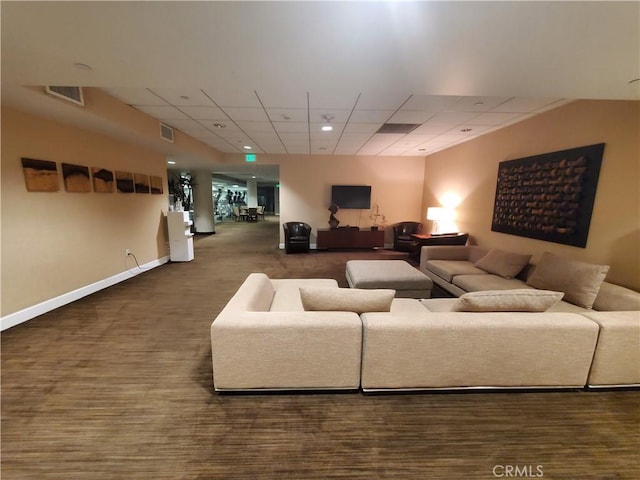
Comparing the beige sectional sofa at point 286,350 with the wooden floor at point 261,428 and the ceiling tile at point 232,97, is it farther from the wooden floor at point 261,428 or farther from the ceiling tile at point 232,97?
the ceiling tile at point 232,97

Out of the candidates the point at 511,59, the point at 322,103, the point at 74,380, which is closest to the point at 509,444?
the point at 511,59

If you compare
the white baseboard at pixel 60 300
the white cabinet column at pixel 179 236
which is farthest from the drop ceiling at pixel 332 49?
the white cabinet column at pixel 179 236

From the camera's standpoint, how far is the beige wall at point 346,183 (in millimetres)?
6746

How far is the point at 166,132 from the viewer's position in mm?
4141

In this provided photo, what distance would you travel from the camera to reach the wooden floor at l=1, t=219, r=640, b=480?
131 cm

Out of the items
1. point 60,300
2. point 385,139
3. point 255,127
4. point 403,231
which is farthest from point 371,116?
point 60,300

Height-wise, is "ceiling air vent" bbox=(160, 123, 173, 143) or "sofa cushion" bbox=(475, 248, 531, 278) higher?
"ceiling air vent" bbox=(160, 123, 173, 143)

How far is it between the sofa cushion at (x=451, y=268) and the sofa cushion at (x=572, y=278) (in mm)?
723

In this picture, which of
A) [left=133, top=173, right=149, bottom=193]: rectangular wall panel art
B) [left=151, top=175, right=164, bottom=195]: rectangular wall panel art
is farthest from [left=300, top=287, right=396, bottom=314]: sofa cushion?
[left=151, top=175, right=164, bottom=195]: rectangular wall panel art

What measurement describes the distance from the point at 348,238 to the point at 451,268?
333 centimetres

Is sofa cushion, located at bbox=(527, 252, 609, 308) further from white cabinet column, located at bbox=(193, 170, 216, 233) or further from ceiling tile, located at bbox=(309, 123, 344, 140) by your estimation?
white cabinet column, located at bbox=(193, 170, 216, 233)

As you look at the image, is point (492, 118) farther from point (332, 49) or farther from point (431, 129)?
point (332, 49)

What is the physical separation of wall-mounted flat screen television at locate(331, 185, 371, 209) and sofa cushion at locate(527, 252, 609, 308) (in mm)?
4464

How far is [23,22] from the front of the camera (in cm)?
143
